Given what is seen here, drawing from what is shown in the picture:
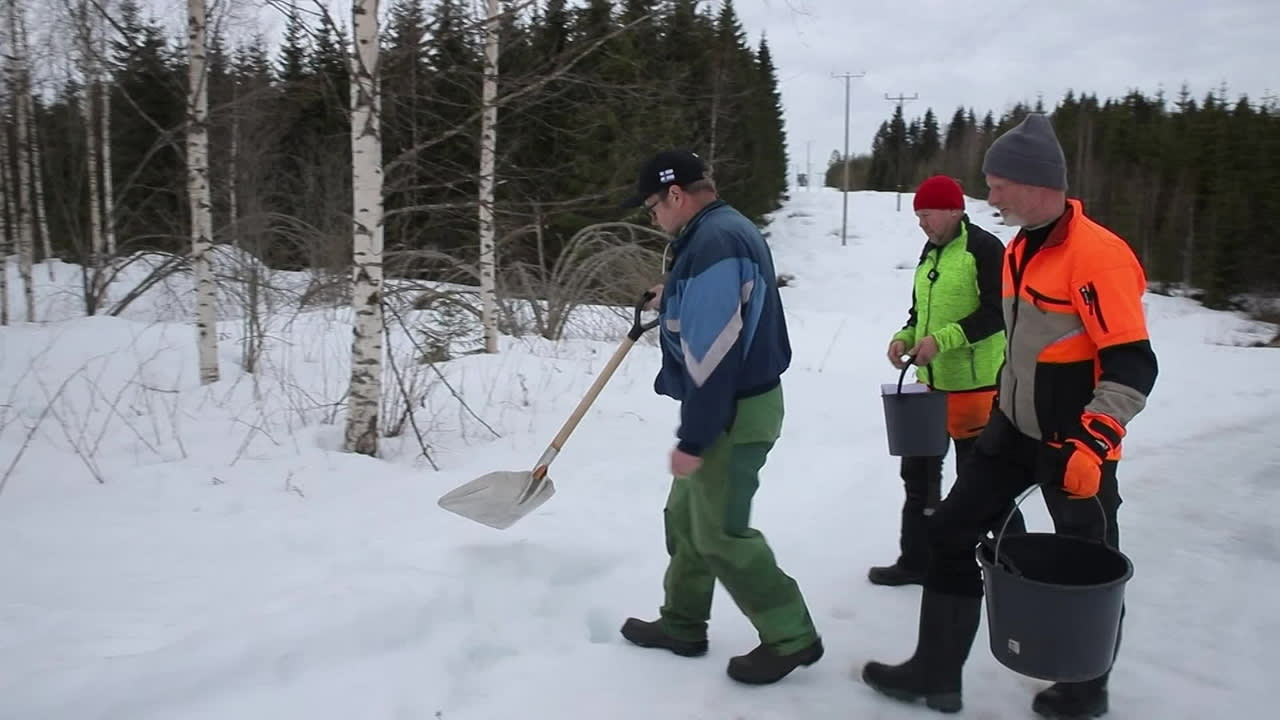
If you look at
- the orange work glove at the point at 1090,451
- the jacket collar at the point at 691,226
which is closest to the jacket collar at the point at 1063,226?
the orange work glove at the point at 1090,451

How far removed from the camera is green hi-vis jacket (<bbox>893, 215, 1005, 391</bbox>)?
3.48 m

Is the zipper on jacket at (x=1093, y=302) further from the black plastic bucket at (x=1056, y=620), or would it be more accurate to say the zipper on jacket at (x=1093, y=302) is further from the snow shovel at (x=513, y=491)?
the snow shovel at (x=513, y=491)

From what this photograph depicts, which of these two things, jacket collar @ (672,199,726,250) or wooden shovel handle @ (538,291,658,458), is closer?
jacket collar @ (672,199,726,250)

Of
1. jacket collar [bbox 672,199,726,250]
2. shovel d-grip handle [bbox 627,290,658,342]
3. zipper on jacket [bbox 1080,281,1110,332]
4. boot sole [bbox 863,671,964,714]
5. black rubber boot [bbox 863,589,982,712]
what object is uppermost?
jacket collar [bbox 672,199,726,250]

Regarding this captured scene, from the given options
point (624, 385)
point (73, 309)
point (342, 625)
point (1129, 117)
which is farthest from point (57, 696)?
point (1129, 117)

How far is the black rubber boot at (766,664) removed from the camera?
9.41 feet

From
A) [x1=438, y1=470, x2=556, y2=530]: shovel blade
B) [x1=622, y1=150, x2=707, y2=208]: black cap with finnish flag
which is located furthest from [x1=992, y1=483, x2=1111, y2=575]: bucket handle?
[x1=438, y1=470, x2=556, y2=530]: shovel blade

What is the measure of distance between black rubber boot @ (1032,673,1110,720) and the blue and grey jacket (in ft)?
4.61

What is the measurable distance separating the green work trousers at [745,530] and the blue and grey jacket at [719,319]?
0.27 feet

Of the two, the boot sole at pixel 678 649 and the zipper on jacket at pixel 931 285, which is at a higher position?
the zipper on jacket at pixel 931 285

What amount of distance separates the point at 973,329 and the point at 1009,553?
112 centimetres

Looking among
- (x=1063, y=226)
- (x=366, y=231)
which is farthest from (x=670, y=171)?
(x=366, y=231)

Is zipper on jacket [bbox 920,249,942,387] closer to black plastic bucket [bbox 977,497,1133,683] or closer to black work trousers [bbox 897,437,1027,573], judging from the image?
black work trousers [bbox 897,437,1027,573]

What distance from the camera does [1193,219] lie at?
36906 millimetres
